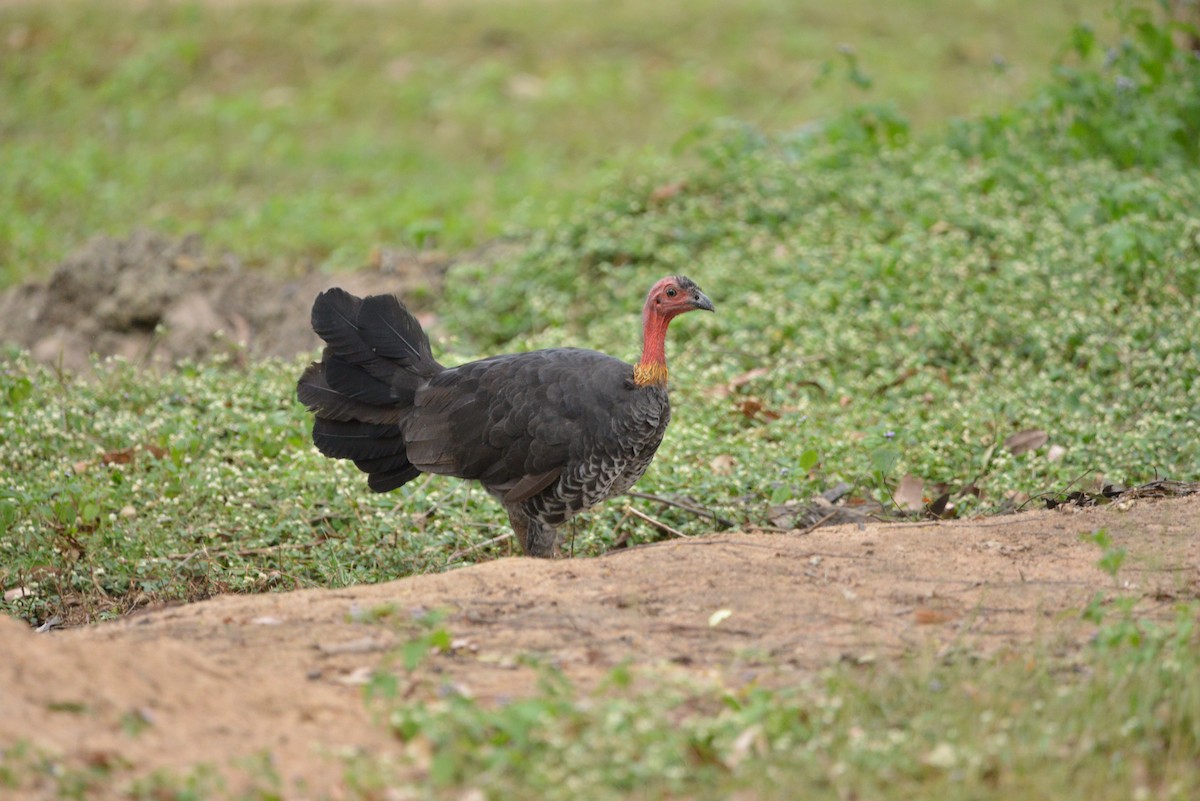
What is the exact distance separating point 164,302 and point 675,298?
4.45 meters

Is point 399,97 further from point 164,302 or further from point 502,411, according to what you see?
point 502,411

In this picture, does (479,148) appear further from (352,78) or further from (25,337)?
(25,337)

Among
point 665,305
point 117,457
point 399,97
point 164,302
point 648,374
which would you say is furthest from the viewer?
point 399,97

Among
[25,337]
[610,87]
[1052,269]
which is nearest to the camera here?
[1052,269]

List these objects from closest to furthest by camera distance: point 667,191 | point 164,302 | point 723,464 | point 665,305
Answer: point 665,305, point 723,464, point 164,302, point 667,191

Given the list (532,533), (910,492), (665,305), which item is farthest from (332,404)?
(910,492)

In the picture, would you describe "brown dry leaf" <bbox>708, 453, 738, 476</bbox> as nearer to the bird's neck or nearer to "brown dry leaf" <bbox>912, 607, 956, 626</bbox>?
the bird's neck

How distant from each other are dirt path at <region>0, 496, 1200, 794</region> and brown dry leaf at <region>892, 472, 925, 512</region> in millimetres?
855

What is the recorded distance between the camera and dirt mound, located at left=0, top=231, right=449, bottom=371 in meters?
8.40

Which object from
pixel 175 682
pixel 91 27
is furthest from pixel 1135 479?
pixel 91 27

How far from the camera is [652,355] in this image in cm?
554

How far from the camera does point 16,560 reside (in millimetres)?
5625

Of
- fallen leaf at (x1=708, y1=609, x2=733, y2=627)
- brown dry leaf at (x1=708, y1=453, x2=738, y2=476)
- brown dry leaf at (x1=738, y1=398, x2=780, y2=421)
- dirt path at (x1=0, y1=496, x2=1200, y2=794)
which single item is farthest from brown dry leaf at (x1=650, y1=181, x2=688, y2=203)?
fallen leaf at (x1=708, y1=609, x2=733, y2=627)

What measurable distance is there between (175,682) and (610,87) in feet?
34.0
